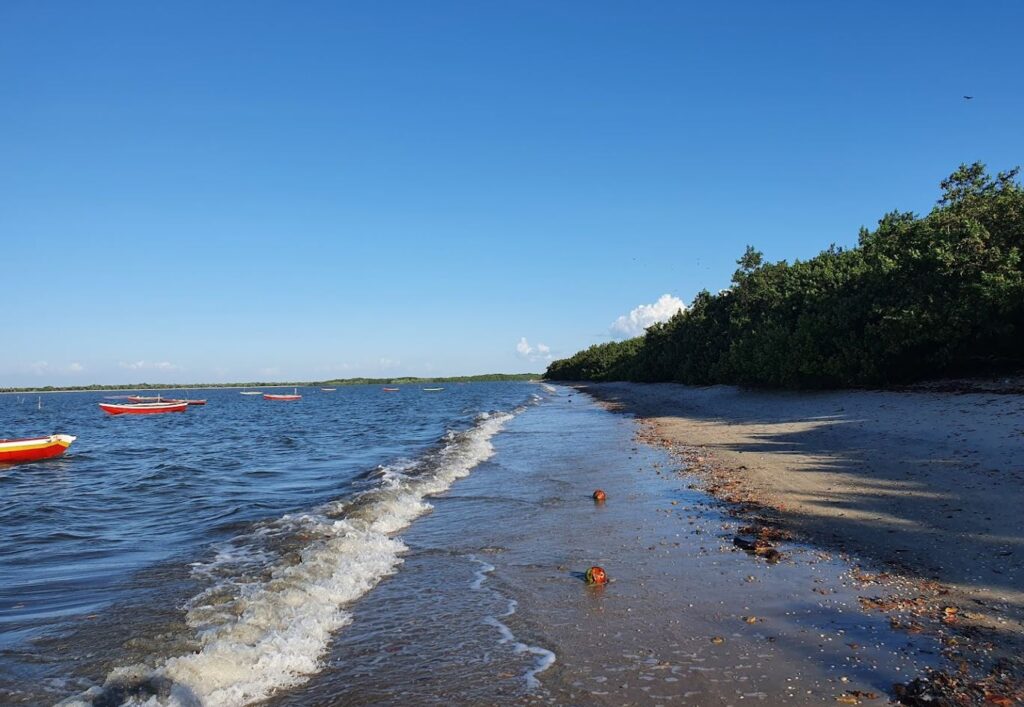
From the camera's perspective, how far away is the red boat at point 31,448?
82.5 feet

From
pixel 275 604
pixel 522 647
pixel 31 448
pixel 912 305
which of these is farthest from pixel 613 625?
pixel 31 448

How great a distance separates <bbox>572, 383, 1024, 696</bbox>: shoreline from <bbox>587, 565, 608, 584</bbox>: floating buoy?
2.86 m

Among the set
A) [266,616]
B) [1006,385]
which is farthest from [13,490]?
[1006,385]

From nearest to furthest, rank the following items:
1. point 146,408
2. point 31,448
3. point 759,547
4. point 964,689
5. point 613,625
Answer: point 964,689
point 613,625
point 759,547
point 31,448
point 146,408

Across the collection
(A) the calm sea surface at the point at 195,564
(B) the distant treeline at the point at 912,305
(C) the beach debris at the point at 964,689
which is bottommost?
(A) the calm sea surface at the point at 195,564

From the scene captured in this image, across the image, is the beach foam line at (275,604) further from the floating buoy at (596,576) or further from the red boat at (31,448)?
the red boat at (31,448)

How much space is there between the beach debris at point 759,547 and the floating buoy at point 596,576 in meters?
2.30

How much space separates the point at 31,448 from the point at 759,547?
2871cm

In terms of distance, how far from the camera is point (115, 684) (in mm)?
5805

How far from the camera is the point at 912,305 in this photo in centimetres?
2575

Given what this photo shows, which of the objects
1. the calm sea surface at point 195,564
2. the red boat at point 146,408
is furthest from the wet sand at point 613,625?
the red boat at point 146,408


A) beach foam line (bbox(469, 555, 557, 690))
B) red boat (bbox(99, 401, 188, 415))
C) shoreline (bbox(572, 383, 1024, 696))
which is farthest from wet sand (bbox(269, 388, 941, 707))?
red boat (bbox(99, 401, 188, 415))

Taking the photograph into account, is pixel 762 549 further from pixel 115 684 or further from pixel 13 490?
pixel 13 490

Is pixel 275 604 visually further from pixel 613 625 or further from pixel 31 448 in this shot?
pixel 31 448
